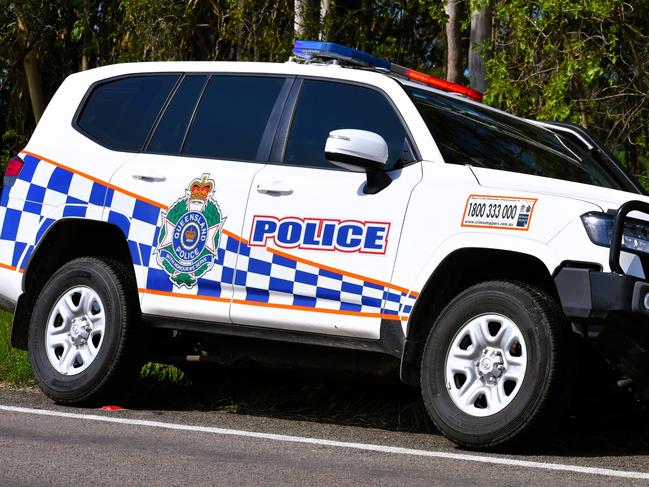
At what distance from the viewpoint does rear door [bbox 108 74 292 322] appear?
640 cm

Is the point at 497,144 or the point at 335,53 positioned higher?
the point at 335,53

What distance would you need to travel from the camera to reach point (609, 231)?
521 centimetres

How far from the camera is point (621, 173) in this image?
6809mm

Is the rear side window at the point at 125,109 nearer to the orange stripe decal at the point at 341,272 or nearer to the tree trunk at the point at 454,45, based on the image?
the orange stripe decal at the point at 341,272

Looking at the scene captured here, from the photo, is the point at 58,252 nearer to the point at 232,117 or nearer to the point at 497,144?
the point at 232,117

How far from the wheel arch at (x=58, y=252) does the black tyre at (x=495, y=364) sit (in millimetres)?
2125

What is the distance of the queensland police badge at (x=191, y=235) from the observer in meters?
6.43

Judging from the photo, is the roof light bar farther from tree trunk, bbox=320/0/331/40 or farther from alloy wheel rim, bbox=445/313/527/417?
tree trunk, bbox=320/0/331/40

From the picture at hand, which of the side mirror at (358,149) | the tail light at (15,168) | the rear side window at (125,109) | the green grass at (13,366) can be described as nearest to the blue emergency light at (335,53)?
the rear side window at (125,109)

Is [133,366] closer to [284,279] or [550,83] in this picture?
[284,279]

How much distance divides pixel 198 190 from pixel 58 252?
1.16 metres

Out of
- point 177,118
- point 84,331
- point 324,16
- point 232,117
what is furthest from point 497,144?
point 324,16

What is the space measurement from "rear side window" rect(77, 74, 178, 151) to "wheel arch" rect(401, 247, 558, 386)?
2.01 meters

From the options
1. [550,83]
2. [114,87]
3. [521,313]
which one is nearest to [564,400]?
[521,313]
